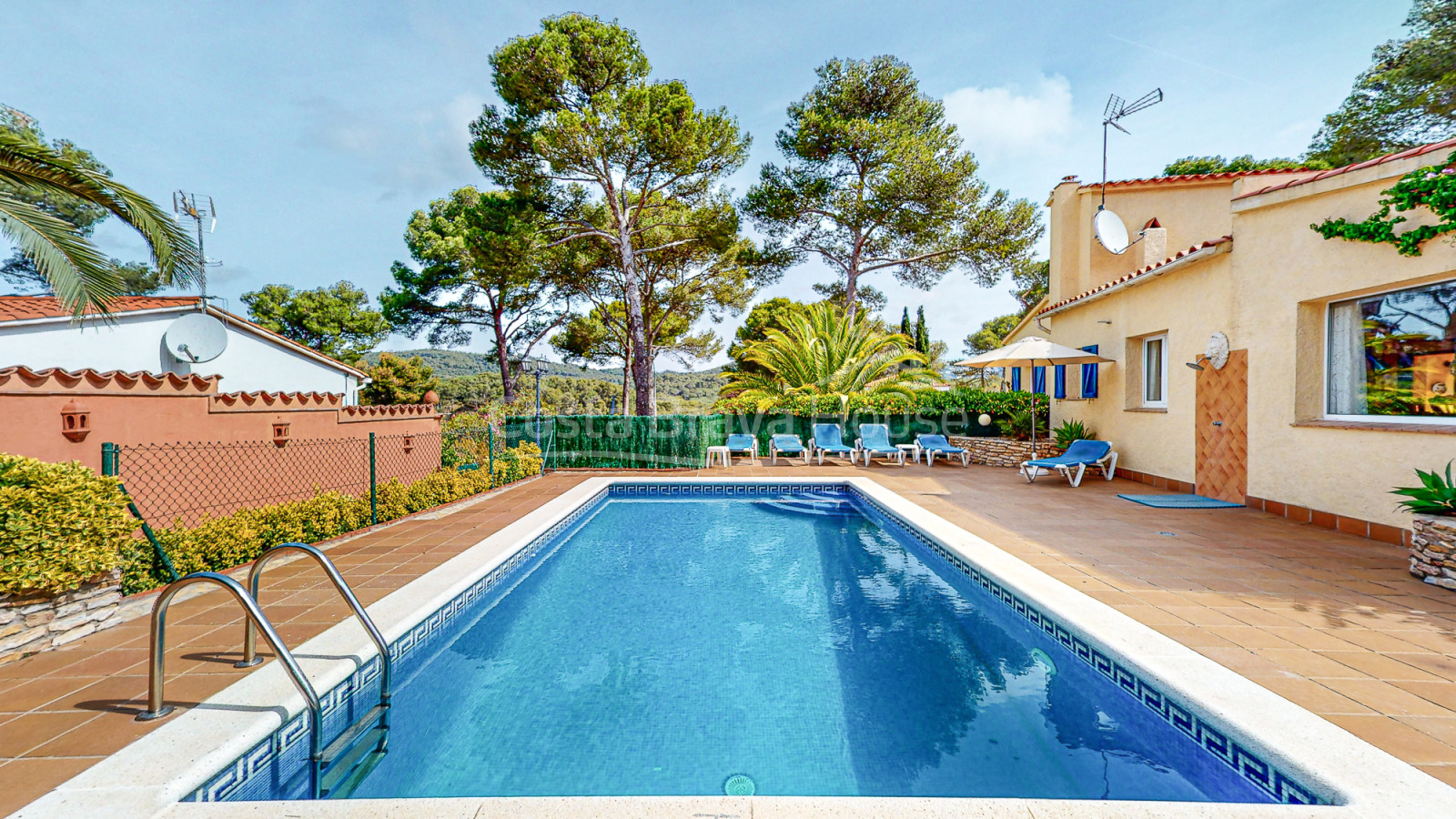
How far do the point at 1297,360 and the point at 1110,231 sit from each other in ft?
20.4

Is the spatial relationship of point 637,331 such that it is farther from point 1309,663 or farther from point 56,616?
point 1309,663

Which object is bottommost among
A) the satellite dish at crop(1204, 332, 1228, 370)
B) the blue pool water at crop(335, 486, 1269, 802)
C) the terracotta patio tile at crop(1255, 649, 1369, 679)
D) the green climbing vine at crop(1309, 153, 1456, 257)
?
the blue pool water at crop(335, 486, 1269, 802)

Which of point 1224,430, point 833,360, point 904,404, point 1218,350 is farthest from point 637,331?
point 1224,430

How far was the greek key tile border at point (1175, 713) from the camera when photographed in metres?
2.27

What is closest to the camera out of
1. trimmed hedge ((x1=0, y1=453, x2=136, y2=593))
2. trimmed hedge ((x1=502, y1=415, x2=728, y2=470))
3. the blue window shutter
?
trimmed hedge ((x1=0, y1=453, x2=136, y2=593))

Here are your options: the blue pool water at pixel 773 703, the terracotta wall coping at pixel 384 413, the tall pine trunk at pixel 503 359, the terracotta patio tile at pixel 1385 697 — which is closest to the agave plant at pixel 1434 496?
the terracotta patio tile at pixel 1385 697

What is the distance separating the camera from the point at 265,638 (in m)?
2.44

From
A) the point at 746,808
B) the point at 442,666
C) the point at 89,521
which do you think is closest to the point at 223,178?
the point at 89,521

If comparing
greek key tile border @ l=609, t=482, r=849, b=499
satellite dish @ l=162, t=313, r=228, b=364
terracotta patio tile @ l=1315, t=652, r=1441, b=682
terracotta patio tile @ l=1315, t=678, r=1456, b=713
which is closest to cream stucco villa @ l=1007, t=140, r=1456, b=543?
terracotta patio tile @ l=1315, t=652, r=1441, b=682

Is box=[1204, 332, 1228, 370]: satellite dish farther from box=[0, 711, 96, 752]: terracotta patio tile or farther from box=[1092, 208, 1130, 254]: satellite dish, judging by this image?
box=[0, 711, 96, 752]: terracotta patio tile

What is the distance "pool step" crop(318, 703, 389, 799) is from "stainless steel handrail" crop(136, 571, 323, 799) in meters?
0.05

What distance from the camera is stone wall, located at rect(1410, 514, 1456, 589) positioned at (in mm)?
4145

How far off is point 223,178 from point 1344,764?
64.4ft

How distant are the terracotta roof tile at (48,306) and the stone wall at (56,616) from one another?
6919 millimetres
